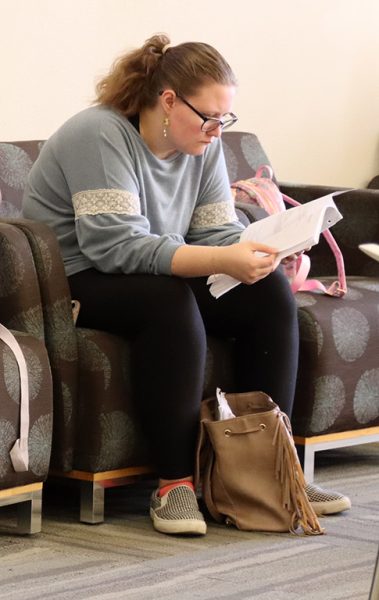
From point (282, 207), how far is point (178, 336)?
0.92 meters

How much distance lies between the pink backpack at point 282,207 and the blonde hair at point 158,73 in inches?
20.2

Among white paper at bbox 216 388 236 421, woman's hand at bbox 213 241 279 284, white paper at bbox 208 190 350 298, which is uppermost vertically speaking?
white paper at bbox 208 190 350 298

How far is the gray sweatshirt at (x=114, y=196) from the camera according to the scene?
2.41 meters

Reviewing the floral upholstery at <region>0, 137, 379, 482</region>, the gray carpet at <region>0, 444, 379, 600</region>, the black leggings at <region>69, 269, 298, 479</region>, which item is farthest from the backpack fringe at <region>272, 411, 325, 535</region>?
the floral upholstery at <region>0, 137, 379, 482</region>

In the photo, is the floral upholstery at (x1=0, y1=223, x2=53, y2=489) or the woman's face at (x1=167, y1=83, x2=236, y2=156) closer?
the floral upholstery at (x1=0, y1=223, x2=53, y2=489)

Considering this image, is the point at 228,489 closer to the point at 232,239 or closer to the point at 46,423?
the point at 46,423

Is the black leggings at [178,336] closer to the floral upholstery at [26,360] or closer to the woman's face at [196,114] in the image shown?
the floral upholstery at [26,360]

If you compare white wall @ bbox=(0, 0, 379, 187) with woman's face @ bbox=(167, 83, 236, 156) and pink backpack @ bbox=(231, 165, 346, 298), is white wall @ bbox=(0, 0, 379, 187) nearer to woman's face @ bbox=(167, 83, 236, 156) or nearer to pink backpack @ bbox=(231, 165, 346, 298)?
pink backpack @ bbox=(231, 165, 346, 298)

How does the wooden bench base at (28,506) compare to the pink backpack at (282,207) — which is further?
the pink backpack at (282,207)

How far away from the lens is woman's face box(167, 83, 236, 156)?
246 cm

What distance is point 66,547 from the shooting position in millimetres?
2242

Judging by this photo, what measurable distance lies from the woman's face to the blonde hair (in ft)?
0.05

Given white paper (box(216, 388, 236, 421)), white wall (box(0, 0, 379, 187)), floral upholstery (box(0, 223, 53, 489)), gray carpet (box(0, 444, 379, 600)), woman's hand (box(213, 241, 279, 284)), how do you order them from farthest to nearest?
white wall (box(0, 0, 379, 187))
white paper (box(216, 388, 236, 421))
woman's hand (box(213, 241, 279, 284))
floral upholstery (box(0, 223, 53, 489))
gray carpet (box(0, 444, 379, 600))

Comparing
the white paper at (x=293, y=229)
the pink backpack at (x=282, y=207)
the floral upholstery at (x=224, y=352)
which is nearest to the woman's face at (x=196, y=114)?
the white paper at (x=293, y=229)
